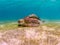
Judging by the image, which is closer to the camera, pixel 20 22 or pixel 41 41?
pixel 41 41

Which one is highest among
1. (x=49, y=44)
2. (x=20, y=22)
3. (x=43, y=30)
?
(x=20, y=22)

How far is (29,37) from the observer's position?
275 inches

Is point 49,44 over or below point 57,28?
below

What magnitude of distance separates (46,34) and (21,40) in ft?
3.81

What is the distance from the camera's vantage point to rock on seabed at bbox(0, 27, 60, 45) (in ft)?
22.3

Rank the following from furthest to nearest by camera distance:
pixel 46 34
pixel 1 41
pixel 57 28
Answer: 1. pixel 57 28
2. pixel 46 34
3. pixel 1 41

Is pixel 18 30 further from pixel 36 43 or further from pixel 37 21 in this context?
pixel 37 21

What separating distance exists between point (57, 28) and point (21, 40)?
214cm

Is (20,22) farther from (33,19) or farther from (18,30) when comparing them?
(18,30)

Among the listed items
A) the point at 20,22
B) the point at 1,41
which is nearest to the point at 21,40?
the point at 1,41

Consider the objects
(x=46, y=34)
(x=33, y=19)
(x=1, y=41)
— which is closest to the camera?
(x=1, y=41)

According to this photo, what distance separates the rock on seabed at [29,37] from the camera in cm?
679

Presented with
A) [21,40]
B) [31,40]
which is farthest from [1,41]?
[31,40]

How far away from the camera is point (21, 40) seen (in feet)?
22.5
